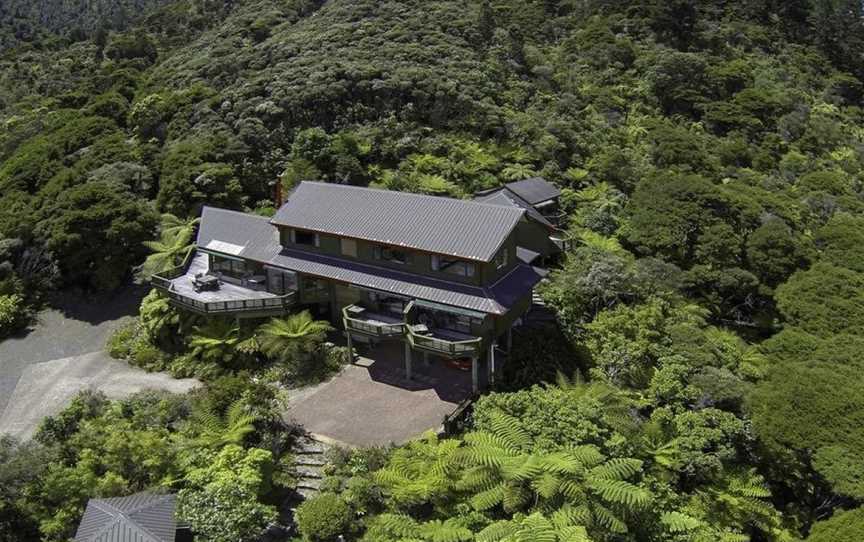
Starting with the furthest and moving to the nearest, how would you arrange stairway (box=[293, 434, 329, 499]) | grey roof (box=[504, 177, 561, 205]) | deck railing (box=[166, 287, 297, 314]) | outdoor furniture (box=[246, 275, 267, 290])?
1. grey roof (box=[504, 177, 561, 205])
2. outdoor furniture (box=[246, 275, 267, 290])
3. deck railing (box=[166, 287, 297, 314])
4. stairway (box=[293, 434, 329, 499])

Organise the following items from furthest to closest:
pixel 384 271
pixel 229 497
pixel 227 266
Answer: pixel 227 266 → pixel 384 271 → pixel 229 497

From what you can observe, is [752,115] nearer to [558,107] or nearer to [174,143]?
[558,107]

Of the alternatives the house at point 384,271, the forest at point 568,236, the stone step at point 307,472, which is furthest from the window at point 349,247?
the stone step at point 307,472

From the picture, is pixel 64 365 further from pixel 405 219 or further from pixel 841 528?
pixel 841 528

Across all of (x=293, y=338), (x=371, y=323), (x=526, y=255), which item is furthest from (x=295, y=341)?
(x=526, y=255)

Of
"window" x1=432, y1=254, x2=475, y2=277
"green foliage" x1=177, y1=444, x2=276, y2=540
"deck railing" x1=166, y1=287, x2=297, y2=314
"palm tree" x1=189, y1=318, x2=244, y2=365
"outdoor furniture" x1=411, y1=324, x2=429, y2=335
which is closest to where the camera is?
"green foliage" x1=177, y1=444, x2=276, y2=540

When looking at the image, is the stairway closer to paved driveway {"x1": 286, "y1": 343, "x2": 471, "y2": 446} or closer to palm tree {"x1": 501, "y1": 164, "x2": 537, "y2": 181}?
paved driveway {"x1": 286, "y1": 343, "x2": 471, "y2": 446}

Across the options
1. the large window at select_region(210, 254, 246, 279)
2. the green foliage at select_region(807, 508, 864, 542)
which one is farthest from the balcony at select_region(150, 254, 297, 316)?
the green foliage at select_region(807, 508, 864, 542)
